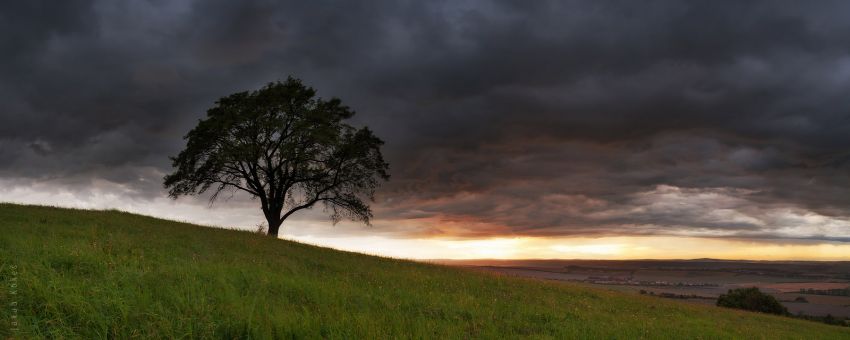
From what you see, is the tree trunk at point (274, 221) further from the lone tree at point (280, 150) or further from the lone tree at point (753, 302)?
the lone tree at point (753, 302)

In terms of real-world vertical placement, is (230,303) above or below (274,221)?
below

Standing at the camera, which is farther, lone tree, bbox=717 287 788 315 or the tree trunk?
lone tree, bbox=717 287 788 315

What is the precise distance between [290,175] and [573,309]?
94.4ft

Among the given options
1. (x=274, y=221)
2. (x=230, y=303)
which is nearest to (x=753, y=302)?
(x=274, y=221)

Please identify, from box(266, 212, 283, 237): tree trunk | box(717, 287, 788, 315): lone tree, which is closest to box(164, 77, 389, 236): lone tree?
box(266, 212, 283, 237): tree trunk

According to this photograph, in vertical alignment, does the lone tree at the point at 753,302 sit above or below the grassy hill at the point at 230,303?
below

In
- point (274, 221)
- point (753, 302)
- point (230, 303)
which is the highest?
point (274, 221)

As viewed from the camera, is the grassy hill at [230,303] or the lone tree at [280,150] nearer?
the grassy hill at [230,303]

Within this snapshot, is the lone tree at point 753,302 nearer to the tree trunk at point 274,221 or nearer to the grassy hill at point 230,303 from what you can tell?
the grassy hill at point 230,303

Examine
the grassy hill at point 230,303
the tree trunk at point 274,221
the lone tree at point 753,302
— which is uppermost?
the tree trunk at point 274,221

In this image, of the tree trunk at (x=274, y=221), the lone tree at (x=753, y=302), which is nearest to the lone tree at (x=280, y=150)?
the tree trunk at (x=274, y=221)

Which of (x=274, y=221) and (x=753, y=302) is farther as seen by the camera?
(x=753, y=302)

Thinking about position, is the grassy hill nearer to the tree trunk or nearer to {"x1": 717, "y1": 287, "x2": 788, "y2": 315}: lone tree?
the tree trunk

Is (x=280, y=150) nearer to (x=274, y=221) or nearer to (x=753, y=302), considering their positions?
(x=274, y=221)
